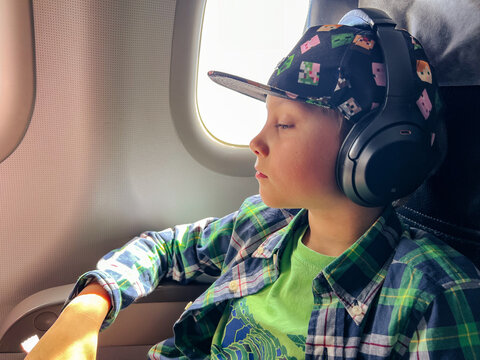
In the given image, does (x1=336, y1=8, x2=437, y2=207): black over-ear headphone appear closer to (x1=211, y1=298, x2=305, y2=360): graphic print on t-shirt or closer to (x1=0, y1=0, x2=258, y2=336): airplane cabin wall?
(x1=211, y1=298, x2=305, y2=360): graphic print on t-shirt

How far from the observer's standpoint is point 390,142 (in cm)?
78

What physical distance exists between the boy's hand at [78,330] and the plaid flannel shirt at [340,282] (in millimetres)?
35

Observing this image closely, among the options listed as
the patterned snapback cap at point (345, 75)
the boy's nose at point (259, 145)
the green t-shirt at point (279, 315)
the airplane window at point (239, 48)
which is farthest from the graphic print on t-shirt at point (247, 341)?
the airplane window at point (239, 48)

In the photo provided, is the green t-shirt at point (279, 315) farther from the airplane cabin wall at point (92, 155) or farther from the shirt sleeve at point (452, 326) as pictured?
the airplane cabin wall at point (92, 155)

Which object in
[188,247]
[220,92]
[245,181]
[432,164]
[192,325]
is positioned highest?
[220,92]

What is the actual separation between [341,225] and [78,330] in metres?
0.58

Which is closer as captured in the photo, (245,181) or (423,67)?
(423,67)

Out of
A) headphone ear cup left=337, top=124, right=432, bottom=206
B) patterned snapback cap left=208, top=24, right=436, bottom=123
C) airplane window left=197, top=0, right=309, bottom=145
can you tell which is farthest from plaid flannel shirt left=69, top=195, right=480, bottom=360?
airplane window left=197, top=0, right=309, bottom=145

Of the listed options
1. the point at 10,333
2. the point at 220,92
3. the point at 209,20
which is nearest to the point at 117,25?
the point at 209,20

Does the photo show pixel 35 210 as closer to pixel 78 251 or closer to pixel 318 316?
pixel 78 251

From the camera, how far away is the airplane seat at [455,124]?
2.81 feet

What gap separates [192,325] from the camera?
117 centimetres

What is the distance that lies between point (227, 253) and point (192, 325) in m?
0.20

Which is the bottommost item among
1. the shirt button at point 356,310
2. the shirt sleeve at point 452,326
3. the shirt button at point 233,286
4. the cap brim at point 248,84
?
the shirt button at point 233,286
